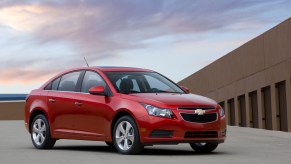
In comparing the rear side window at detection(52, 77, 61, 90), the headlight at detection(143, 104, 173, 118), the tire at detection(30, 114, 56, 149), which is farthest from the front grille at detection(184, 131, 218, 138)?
the rear side window at detection(52, 77, 61, 90)

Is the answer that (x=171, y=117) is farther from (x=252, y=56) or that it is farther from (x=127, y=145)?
(x=252, y=56)

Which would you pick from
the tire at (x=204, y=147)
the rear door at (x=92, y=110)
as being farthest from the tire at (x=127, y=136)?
the tire at (x=204, y=147)

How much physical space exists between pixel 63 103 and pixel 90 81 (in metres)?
0.82

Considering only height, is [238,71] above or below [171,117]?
above

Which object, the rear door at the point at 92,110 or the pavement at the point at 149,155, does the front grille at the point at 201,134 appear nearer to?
the pavement at the point at 149,155

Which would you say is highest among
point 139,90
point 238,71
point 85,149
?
point 238,71

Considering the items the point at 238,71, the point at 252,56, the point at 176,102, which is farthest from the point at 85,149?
the point at 238,71

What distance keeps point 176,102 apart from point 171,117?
1.09 feet

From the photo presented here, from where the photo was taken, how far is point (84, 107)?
1465 cm

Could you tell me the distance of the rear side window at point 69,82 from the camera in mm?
15336

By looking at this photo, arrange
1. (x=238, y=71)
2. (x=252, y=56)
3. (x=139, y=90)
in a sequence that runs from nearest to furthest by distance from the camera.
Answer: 1. (x=139, y=90)
2. (x=252, y=56)
3. (x=238, y=71)

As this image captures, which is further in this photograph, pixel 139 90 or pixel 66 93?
pixel 66 93

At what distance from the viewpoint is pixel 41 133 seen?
15.9m

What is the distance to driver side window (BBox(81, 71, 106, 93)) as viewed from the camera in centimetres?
1474
